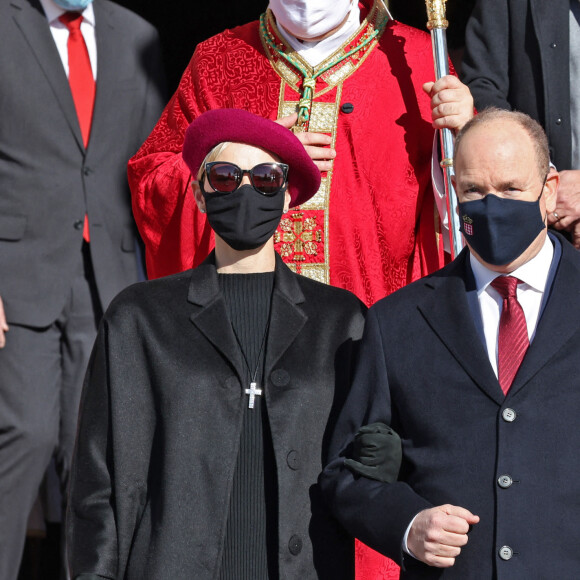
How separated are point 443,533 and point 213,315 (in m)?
0.90

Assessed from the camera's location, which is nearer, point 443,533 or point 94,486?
point 443,533

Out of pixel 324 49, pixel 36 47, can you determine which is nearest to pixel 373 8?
pixel 324 49

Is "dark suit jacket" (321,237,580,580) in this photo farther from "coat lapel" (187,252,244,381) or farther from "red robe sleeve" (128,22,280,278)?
"red robe sleeve" (128,22,280,278)

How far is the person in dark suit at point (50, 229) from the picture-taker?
5199 mm

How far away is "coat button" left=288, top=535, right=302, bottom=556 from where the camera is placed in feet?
11.7

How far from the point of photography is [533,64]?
4.80 metres

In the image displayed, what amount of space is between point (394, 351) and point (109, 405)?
30.2 inches

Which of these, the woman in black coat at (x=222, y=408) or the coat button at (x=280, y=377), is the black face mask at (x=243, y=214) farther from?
the coat button at (x=280, y=377)

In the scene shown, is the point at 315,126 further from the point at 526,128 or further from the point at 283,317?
the point at 526,128

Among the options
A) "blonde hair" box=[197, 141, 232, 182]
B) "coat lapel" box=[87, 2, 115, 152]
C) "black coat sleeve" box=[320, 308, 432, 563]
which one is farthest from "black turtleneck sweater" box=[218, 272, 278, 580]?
"coat lapel" box=[87, 2, 115, 152]

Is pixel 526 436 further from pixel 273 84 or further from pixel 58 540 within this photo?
pixel 58 540

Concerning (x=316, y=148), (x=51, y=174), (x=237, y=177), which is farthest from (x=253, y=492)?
(x=51, y=174)

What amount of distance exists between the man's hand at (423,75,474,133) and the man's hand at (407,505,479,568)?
59.4 inches

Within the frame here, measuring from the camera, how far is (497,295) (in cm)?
351
